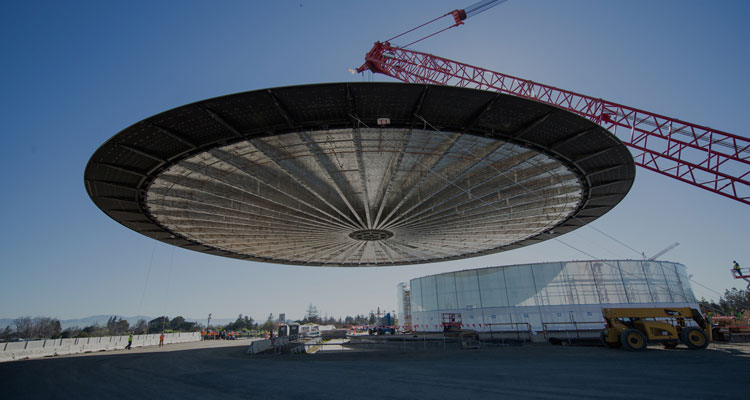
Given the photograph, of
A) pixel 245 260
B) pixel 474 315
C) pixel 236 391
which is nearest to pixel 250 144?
pixel 236 391

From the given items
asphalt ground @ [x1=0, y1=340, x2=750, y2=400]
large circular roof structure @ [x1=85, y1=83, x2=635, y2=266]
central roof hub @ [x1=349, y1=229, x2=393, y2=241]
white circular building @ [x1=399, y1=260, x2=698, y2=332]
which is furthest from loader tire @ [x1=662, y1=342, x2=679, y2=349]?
white circular building @ [x1=399, y1=260, x2=698, y2=332]

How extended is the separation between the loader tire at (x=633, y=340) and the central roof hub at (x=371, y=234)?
57.8 feet

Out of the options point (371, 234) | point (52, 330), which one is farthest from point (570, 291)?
point (52, 330)

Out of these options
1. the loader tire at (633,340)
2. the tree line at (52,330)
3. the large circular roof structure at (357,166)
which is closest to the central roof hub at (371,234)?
the large circular roof structure at (357,166)

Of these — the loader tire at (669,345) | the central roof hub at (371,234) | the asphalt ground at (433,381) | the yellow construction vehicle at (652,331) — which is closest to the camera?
the asphalt ground at (433,381)

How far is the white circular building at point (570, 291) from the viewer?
4944 centimetres

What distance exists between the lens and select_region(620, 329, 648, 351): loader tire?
1964 centimetres

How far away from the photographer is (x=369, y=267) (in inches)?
1865

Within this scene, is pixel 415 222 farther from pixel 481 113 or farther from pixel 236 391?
pixel 236 391

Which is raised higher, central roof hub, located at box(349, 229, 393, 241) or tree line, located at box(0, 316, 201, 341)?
central roof hub, located at box(349, 229, 393, 241)

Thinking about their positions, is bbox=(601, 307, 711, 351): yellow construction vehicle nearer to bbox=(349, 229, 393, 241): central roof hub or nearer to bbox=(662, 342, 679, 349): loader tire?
bbox=(662, 342, 679, 349): loader tire

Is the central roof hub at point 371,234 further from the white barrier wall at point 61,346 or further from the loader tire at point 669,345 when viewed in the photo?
the white barrier wall at point 61,346

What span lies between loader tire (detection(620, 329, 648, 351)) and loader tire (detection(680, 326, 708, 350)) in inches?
102

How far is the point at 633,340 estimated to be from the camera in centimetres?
2003
